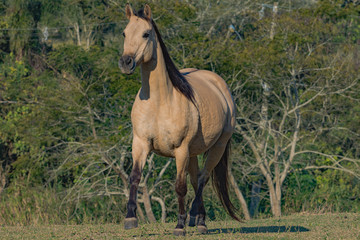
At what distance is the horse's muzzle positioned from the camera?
19.6 ft

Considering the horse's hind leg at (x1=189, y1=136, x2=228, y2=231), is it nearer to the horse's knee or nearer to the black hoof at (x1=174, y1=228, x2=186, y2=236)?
the horse's knee

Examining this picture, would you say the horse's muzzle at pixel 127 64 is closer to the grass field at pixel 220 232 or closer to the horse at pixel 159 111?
the horse at pixel 159 111

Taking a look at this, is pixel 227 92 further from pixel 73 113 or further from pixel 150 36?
pixel 73 113

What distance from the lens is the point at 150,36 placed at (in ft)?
21.3

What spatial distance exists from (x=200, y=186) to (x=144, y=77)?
72.9 inches

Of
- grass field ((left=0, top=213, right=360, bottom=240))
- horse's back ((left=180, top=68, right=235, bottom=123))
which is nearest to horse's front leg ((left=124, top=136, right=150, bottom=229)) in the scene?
grass field ((left=0, top=213, right=360, bottom=240))

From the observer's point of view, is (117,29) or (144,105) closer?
(144,105)

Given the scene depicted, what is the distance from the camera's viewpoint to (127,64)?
19.8ft

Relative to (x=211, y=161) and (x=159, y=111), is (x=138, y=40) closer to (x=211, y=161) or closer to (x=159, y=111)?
(x=159, y=111)

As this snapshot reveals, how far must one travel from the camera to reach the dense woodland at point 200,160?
56.4 ft

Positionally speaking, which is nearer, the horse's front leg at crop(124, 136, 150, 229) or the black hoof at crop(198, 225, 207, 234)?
the horse's front leg at crop(124, 136, 150, 229)

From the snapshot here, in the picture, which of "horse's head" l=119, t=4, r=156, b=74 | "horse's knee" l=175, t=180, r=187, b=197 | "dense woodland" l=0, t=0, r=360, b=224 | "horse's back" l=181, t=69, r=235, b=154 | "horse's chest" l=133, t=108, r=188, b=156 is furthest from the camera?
"dense woodland" l=0, t=0, r=360, b=224

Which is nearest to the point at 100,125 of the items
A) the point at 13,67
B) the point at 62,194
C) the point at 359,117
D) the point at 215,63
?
the point at 62,194

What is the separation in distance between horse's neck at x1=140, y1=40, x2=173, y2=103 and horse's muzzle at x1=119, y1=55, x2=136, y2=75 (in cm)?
55
